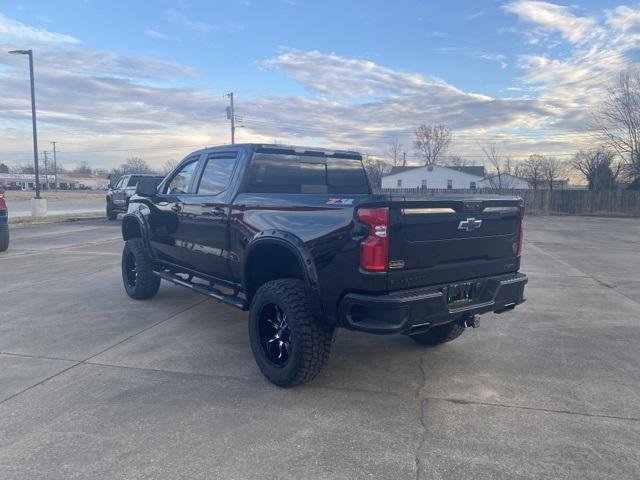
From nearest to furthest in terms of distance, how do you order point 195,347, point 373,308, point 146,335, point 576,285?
point 373,308
point 195,347
point 146,335
point 576,285

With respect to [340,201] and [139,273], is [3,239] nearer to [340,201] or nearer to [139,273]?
[139,273]

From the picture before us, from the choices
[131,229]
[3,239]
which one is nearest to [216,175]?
[131,229]

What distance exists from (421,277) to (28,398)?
10.4 feet

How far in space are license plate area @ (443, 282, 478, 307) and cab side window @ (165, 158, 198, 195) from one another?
3422 mm

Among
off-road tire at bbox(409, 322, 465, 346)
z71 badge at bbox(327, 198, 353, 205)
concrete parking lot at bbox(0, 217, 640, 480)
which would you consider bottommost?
concrete parking lot at bbox(0, 217, 640, 480)

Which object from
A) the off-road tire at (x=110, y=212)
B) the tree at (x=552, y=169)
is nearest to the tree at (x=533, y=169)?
the tree at (x=552, y=169)

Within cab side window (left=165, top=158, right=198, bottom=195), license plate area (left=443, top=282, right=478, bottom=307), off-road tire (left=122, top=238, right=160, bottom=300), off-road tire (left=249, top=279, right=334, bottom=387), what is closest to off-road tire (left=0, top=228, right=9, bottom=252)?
off-road tire (left=122, top=238, right=160, bottom=300)

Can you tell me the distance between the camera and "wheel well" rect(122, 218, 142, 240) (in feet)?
23.7

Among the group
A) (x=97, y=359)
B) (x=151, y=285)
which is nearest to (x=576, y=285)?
(x=151, y=285)

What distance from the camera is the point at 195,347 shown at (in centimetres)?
521

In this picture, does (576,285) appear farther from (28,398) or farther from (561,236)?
(561,236)

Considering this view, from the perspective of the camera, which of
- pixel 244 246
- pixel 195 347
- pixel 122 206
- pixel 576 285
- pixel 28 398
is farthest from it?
pixel 122 206

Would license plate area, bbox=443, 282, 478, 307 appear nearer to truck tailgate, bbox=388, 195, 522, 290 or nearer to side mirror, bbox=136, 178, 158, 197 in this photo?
truck tailgate, bbox=388, 195, 522, 290

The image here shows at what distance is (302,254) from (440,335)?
6.51 ft
